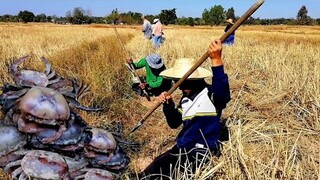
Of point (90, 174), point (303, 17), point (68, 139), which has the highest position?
point (68, 139)

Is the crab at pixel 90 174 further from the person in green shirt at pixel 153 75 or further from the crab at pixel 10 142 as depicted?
the person in green shirt at pixel 153 75

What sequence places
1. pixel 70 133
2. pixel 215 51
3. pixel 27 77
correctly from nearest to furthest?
pixel 70 133 < pixel 27 77 < pixel 215 51

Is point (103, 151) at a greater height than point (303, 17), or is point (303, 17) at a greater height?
point (103, 151)


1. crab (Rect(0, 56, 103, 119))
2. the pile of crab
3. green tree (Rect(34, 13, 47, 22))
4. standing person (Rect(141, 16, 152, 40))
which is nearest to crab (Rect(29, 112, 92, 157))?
the pile of crab

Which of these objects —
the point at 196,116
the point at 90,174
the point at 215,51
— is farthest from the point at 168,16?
the point at 90,174

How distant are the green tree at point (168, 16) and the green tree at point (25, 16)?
99.4 ft

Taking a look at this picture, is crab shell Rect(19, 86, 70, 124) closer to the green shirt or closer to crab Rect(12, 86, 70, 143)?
crab Rect(12, 86, 70, 143)

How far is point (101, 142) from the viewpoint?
2318mm

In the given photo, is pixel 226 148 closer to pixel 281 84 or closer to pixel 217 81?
pixel 217 81

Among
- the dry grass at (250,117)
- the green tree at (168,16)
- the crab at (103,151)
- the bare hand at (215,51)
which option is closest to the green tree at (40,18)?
the green tree at (168,16)

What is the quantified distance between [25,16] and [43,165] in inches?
3629

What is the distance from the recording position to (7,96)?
2168mm

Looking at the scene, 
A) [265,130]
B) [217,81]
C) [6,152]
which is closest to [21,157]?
[6,152]

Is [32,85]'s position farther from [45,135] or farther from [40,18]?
[40,18]
